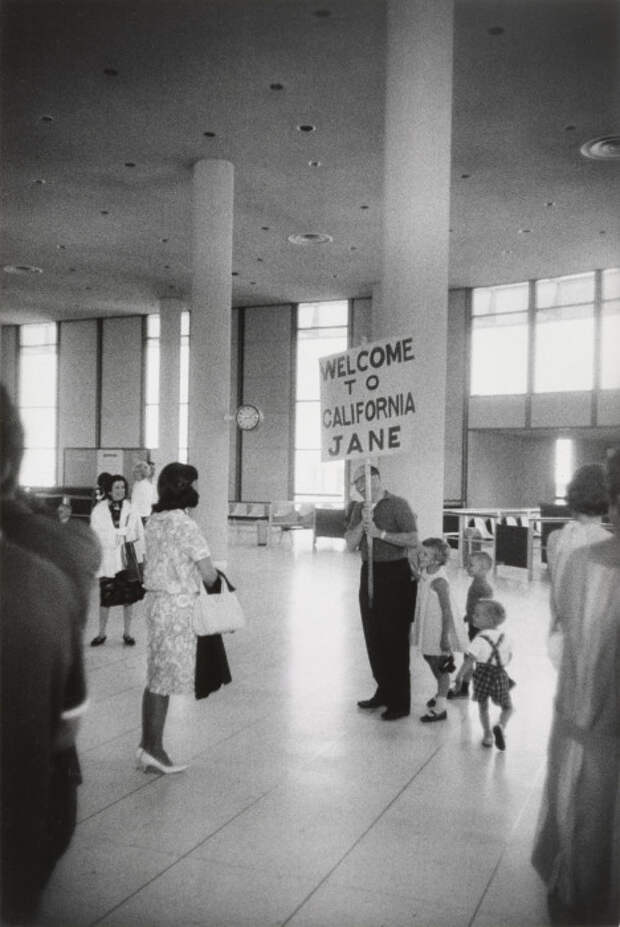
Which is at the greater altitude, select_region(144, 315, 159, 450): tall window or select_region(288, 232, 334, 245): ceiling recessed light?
select_region(288, 232, 334, 245): ceiling recessed light

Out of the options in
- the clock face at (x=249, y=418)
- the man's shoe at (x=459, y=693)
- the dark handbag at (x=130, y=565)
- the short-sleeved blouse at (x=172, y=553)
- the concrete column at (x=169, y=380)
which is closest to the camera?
the short-sleeved blouse at (x=172, y=553)

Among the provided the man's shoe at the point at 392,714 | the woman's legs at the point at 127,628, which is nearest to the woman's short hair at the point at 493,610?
the man's shoe at the point at 392,714

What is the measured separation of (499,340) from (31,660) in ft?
63.7

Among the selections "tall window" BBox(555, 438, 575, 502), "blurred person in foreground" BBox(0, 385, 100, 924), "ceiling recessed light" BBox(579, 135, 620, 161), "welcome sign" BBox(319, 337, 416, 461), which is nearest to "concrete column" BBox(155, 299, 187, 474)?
"tall window" BBox(555, 438, 575, 502)

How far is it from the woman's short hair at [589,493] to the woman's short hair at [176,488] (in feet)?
5.96

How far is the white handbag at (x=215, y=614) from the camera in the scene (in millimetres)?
3947

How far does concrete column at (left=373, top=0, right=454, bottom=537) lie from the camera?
20.2 feet

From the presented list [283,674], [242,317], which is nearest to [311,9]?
[283,674]

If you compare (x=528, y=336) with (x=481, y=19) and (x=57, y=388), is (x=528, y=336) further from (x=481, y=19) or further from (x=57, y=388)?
(x=57, y=388)

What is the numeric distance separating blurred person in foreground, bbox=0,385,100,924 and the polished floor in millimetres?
655

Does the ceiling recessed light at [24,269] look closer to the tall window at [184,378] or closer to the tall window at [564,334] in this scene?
the tall window at [184,378]

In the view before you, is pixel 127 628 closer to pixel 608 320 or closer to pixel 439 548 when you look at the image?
pixel 439 548

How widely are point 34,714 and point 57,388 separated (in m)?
24.5

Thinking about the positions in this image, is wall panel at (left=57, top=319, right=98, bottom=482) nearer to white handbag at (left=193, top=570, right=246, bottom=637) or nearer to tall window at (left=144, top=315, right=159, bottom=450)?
tall window at (left=144, top=315, right=159, bottom=450)
